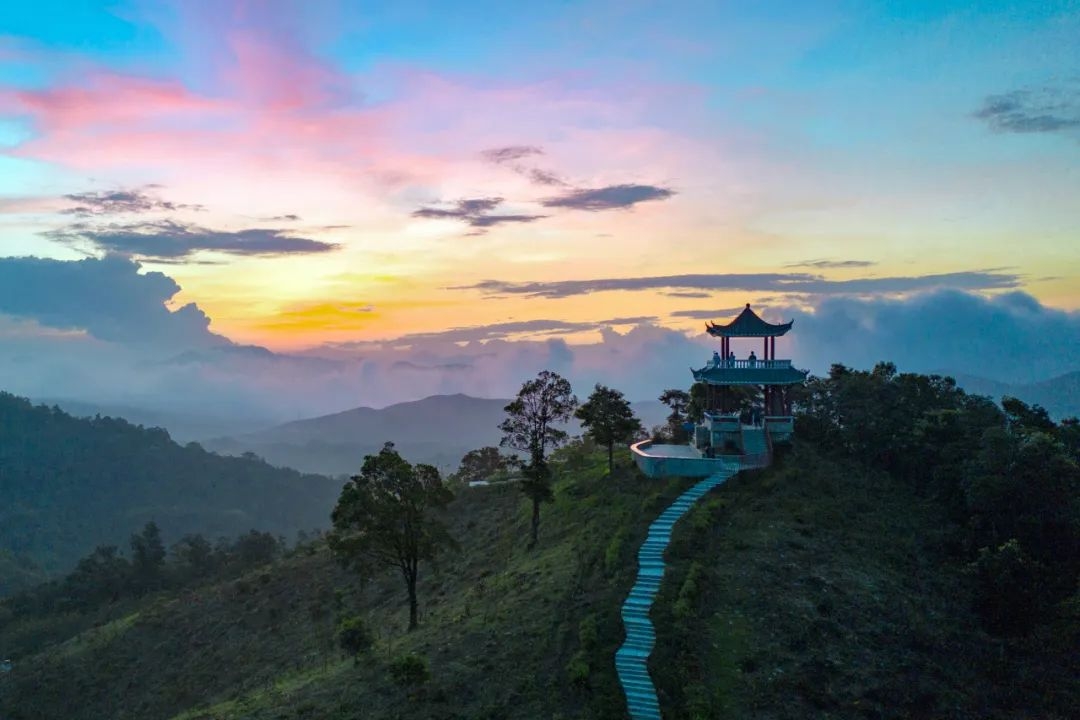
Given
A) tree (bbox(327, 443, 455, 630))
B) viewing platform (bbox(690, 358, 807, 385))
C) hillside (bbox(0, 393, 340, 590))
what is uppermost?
viewing platform (bbox(690, 358, 807, 385))

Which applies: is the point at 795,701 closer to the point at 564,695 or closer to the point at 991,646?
the point at 564,695

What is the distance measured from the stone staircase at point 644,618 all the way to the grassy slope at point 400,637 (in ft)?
1.77

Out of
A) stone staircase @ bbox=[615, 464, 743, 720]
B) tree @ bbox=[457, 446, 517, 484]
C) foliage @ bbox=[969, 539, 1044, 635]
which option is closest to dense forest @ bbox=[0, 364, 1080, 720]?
foliage @ bbox=[969, 539, 1044, 635]

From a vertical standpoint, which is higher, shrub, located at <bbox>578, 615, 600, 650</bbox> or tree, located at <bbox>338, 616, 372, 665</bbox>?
shrub, located at <bbox>578, 615, 600, 650</bbox>

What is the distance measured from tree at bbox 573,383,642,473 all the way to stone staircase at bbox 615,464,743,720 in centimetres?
845

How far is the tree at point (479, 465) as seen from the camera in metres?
85.8

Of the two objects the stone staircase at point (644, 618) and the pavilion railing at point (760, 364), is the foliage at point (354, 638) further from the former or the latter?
the pavilion railing at point (760, 364)

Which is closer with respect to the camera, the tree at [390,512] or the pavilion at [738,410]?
the tree at [390,512]

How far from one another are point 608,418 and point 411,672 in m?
25.0

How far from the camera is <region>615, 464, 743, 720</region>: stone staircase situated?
23.9 m

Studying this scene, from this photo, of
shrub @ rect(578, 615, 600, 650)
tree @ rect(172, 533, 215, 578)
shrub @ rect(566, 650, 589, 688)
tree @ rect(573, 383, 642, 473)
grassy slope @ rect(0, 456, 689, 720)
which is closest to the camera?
shrub @ rect(566, 650, 589, 688)

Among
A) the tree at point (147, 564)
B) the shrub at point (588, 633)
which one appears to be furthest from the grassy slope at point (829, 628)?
the tree at point (147, 564)

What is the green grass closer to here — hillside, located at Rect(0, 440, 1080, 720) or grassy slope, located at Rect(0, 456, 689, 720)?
hillside, located at Rect(0, 440, 1080, 720)

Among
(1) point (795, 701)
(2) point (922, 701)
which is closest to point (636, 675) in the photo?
(1) point (795, 701)
